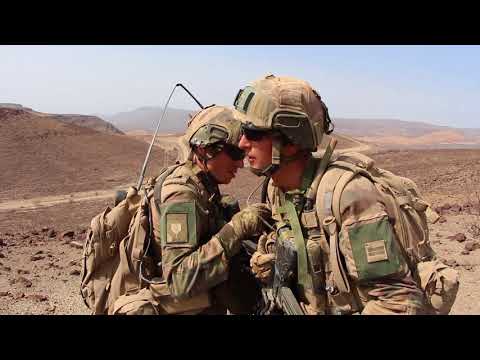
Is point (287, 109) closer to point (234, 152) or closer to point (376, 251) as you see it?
point (376, 251)

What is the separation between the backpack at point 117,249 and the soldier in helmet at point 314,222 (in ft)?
3.30

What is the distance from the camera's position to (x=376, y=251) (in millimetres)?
2727

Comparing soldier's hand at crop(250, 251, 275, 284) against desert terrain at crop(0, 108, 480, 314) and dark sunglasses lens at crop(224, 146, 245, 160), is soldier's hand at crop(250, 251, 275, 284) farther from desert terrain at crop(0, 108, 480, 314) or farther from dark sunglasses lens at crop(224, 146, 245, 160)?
desert terrain at crop(0, 108, 480, 314)

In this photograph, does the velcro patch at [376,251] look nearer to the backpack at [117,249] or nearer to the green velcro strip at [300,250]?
the green velcro strip at [300,250]

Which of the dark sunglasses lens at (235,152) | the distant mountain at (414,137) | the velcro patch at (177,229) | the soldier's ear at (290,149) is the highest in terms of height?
the soldier's ear at (290,149)

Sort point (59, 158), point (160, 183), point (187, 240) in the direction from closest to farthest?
point (187, 240), point (160, 183), point (59, 158)

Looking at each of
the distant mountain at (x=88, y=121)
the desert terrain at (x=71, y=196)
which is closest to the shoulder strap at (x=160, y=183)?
the desert terrain at (x=71, y=196)

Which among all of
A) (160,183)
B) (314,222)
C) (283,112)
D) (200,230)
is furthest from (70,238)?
(314,222)

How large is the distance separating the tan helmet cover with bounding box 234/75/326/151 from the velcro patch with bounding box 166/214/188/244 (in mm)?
889

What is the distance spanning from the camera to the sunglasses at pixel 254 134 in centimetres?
327

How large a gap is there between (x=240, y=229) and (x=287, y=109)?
99 cm

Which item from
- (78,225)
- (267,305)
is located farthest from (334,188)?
(78,225)

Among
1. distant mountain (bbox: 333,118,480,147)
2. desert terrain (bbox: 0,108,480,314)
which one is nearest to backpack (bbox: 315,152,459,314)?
desert terrain (bbox: 0,108,480,314)
